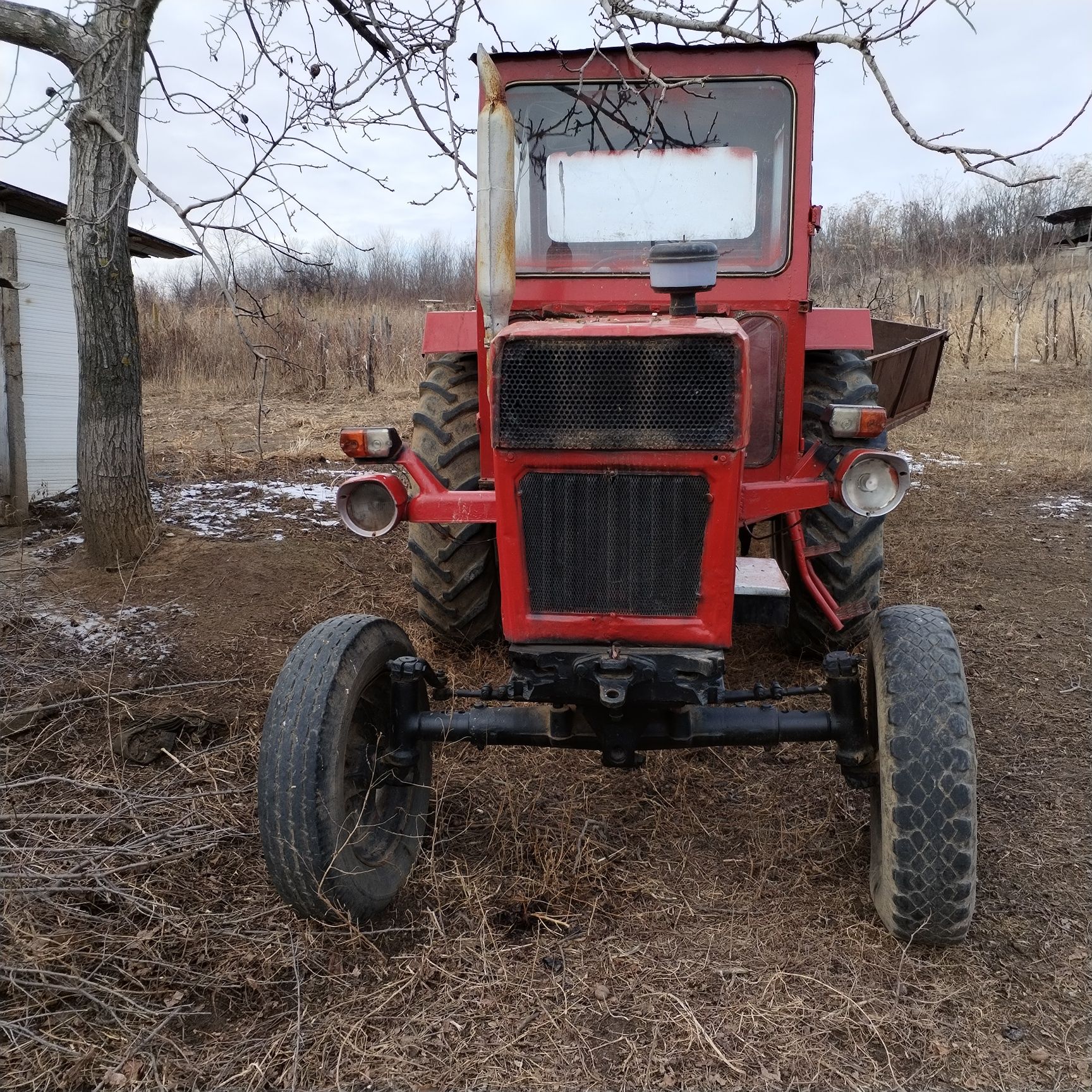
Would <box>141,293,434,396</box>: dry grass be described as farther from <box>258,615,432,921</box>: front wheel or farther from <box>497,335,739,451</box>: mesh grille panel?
<box>497,335,739,451</box>: mesh grille panel

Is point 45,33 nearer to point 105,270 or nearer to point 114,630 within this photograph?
point 105,270

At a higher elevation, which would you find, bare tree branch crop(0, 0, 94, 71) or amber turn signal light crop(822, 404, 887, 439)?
bare tree branch crop(0, 0, 94, 71)

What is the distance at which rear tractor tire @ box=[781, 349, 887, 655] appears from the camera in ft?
12.5

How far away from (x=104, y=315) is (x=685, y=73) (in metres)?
3.37

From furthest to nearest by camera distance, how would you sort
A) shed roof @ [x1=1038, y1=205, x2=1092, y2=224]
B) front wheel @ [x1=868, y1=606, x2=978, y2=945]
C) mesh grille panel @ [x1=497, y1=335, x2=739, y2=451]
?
shed roof @ [x1=1038, y1=205, x2=1092, y2=224] → front wheel @ [x1=868, y1=606, x2=978, y2=945] → mesh grille panel @ [x1=497, y1=335, x2=739, y2=451]

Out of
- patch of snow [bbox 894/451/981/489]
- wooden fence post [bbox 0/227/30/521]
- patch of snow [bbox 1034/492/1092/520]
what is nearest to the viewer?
wooden fence post [bbox 0/227/30/521]

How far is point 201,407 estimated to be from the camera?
13711mm

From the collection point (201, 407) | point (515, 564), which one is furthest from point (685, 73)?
point (201, 407)

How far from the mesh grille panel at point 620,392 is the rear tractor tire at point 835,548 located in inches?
58.0

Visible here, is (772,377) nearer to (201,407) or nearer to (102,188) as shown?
(102,188)

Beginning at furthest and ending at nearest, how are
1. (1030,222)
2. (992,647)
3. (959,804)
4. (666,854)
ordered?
(1030,222) → (992,647) → (666,854) → (959,804)

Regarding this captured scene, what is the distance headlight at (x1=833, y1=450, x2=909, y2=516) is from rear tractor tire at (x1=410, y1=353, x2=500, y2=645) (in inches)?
60.0

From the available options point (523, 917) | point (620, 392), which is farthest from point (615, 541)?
point (523, 917)

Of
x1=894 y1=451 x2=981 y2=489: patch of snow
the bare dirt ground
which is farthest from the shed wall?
x1=894 y1=451 x2=981 y2=489: patch of snow
